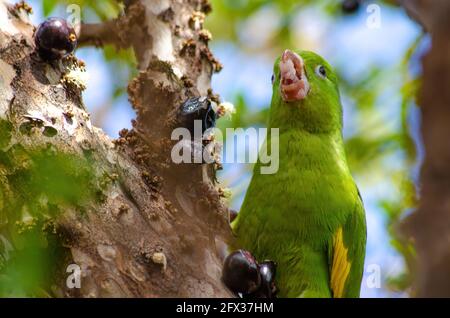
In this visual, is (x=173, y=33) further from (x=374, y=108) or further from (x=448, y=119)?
(x=374, y=108)

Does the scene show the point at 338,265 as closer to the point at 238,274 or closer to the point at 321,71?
the point at 238,274

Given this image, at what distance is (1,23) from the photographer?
2.94m

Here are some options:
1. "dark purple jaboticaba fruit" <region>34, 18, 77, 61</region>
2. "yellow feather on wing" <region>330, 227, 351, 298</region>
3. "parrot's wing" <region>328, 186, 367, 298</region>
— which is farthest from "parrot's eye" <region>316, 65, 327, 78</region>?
"dark purple jaboticaba fruit" <region>34, 18, 77, 61</region>

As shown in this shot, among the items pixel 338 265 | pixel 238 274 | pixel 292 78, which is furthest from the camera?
pixel 292 78

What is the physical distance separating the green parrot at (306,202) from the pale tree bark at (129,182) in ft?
1.42

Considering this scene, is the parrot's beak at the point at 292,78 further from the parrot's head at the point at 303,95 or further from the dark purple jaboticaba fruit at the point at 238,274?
the dark purple jaboticaba fruit at the point at 238,274

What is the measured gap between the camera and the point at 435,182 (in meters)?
1.76

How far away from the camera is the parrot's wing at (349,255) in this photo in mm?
3393

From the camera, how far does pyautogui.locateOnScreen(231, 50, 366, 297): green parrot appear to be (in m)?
3.35

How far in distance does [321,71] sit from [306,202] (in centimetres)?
86

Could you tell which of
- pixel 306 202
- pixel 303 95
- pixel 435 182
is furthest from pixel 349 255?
pixel 435 182

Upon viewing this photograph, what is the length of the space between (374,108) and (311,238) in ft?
7.54
